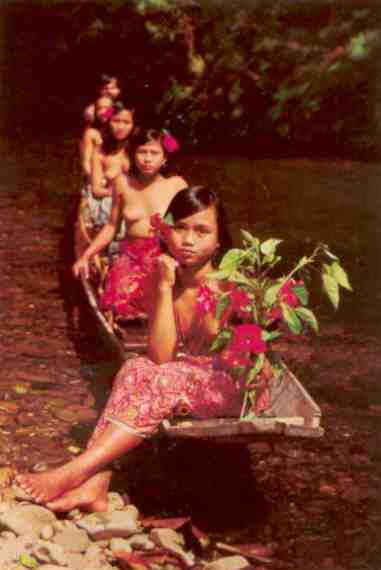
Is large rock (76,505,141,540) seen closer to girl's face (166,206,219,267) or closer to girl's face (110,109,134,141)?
girl's face (166,206,219,267)

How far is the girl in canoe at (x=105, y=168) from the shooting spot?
29.7 ft

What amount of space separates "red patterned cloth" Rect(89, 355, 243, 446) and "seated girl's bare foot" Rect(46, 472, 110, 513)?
0.60ft

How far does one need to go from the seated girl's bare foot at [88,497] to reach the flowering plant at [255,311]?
71 cm

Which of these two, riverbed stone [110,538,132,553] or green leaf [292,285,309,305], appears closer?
riverbed stone [110,538,132,553]

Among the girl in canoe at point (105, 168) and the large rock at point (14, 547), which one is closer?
the large rock at point (14, 547)

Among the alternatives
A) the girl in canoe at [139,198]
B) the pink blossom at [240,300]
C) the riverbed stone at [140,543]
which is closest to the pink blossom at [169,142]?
the girl in canoe at [139,198]

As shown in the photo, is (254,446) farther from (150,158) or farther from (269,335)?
(150,158)

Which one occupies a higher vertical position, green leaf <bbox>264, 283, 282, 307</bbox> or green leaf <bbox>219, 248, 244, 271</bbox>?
green leaf <bbox>219, 248, 244, 271</bbox>

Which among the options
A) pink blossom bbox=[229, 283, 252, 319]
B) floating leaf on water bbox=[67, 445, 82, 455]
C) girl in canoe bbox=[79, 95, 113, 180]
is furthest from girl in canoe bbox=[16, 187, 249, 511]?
girl in canoe bbox=[79, 95, 113, 180]

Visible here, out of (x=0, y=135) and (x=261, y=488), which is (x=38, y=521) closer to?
(x=261, y=488)

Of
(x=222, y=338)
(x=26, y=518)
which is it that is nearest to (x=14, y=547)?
(x=26, y=518)

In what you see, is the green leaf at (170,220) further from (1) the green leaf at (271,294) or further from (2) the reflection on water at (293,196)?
(2) the reflection on water at (293,196)

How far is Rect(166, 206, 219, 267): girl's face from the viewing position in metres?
4.71

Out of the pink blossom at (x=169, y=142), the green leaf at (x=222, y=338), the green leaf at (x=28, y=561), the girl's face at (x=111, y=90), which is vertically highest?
the girl's face at (x=111, y=90)
